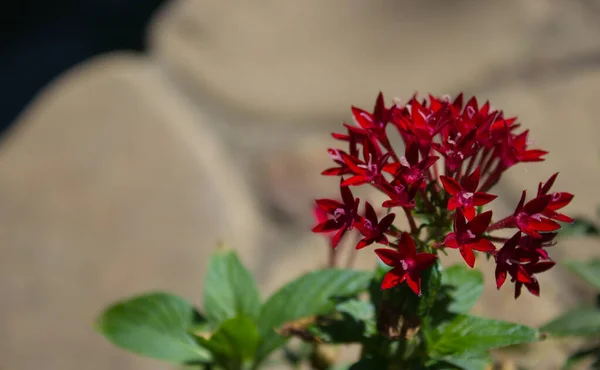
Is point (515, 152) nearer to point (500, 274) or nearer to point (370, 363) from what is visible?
point (500, 274)

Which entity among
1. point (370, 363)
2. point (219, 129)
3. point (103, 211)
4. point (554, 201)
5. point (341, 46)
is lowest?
point (370, 363)

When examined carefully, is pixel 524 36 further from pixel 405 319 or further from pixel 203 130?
pixel 405 319

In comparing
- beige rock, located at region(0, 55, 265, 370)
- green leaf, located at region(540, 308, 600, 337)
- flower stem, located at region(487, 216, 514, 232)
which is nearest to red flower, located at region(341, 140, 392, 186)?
flower stem, located at region(487, 216, 514, 232)

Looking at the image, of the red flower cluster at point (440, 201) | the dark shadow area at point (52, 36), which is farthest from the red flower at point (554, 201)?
the dark shadow area at point (52, 36)

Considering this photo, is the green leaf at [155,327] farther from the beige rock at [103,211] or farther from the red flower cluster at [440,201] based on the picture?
the beige rock at [103,211]

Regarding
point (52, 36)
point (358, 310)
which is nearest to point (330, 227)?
point (358, 310)

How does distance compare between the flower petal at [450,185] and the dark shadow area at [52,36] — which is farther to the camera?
the dark shadow area at [52,36]
